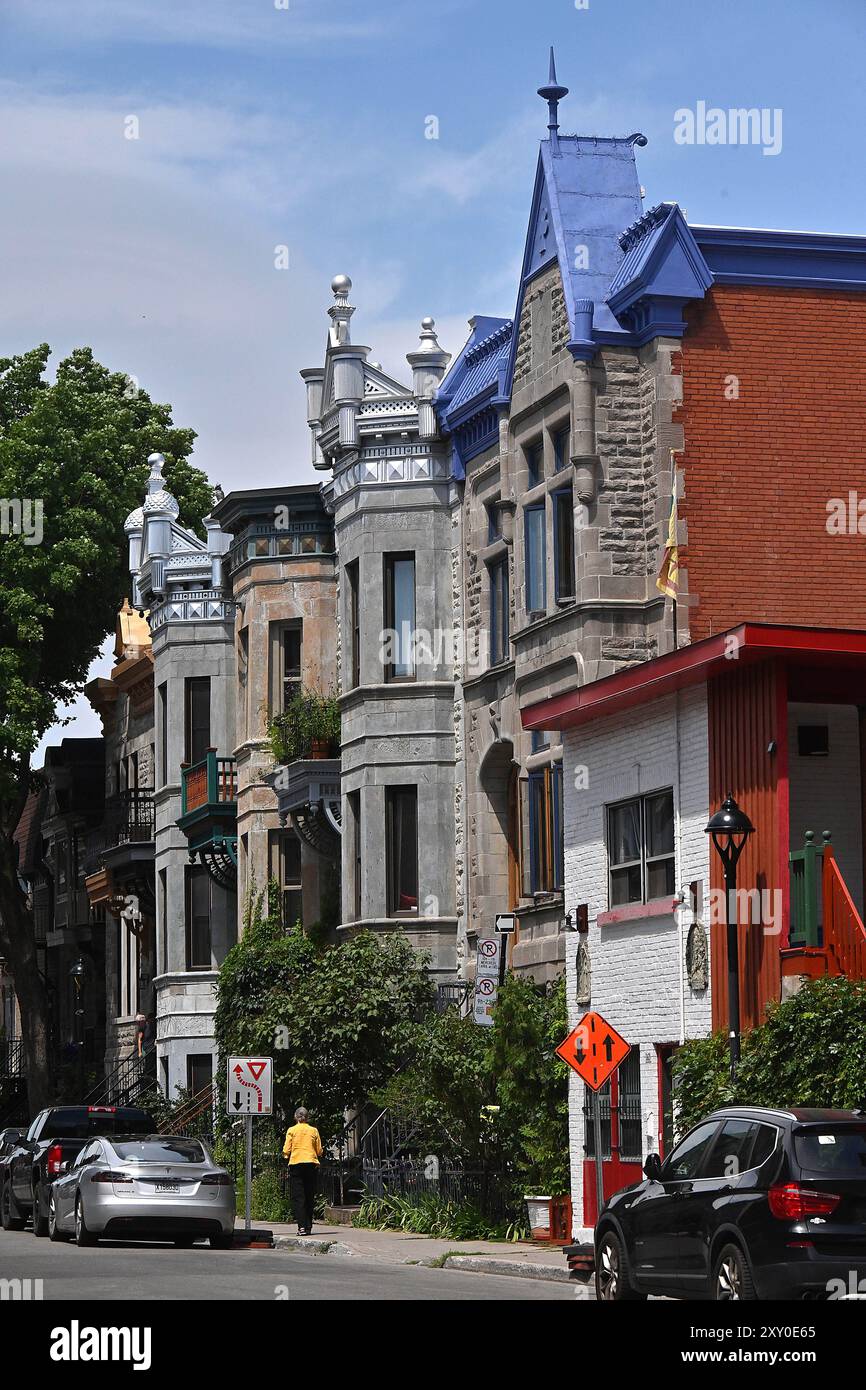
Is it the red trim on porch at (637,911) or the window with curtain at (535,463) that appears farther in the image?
the window with curtain at (535,463)

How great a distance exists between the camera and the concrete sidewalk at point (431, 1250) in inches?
908

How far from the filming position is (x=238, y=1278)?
2116 cm

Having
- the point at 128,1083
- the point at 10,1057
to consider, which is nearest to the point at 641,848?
the point at 128,1083

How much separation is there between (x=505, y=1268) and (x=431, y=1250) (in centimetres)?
310

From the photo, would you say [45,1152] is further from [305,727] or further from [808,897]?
[808,897]

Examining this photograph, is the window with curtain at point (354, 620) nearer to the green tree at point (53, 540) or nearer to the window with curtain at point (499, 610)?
the window with curtain at point (499, 610)

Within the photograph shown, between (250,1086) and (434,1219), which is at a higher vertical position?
(250,1086)

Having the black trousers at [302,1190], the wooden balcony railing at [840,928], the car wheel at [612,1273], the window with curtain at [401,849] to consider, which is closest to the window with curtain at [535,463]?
the window with curtain at [401,849]

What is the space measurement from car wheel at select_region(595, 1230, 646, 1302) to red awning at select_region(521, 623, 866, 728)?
6.46 m

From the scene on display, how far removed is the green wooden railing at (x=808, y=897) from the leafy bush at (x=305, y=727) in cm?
1733

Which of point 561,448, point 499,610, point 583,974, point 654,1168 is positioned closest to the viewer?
point 654,1168

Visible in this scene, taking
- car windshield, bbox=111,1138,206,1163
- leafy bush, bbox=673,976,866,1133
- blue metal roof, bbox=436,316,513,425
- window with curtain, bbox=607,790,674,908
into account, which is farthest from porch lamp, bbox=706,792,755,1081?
blue metal roof, bbox=436,316,513,425

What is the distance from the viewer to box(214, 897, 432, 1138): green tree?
1312 inches
